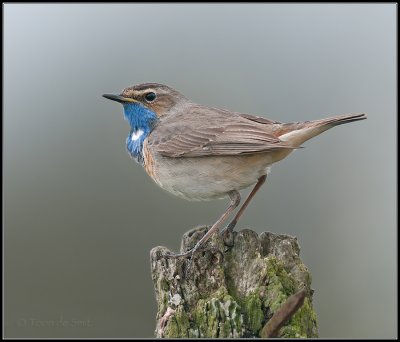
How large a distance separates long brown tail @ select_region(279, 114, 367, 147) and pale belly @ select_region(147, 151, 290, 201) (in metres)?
0.20

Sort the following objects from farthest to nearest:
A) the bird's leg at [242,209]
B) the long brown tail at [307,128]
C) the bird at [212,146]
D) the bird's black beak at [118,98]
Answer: the bird's black beak at [118,98] < the bird at [212,146] < the long brown tail at [307,128] < the bird's leg at [242,209]

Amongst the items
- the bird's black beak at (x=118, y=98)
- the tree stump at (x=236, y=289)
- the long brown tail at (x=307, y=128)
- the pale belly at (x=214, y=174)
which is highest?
the bird's black beak at (x=118, y=98)

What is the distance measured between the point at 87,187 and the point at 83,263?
1.24 m

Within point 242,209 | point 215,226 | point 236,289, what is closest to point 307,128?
point 242,209

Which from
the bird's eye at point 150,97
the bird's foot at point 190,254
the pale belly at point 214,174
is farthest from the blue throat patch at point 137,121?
the bird's foot at point 190,254

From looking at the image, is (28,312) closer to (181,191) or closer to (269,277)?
(181,191)

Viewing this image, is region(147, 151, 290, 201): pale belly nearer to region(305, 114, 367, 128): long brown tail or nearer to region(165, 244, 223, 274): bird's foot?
region(305, 114, 367, 128): long brown tail

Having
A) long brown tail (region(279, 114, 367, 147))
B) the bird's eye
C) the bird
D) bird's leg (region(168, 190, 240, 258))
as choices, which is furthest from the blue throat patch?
long brown tail (region(279, 114, 367, 147))

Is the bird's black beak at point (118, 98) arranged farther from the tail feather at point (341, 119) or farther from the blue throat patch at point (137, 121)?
the tail feather at point (341, 119)

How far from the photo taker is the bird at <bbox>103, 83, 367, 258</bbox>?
778 cm

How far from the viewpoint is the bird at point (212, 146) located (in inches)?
306

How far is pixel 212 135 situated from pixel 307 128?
1.03m

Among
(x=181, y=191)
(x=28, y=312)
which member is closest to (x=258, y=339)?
(x=181, y=191)

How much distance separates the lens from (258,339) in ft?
19.0
